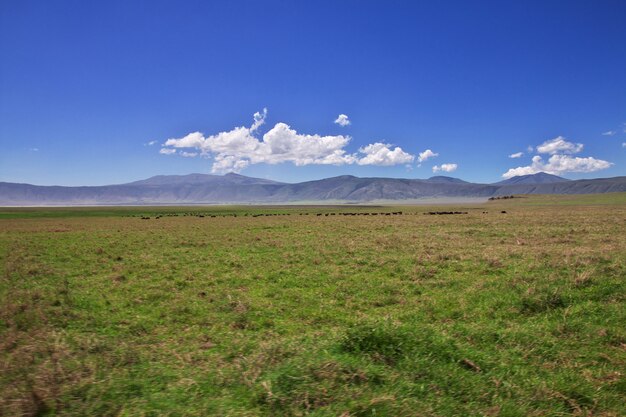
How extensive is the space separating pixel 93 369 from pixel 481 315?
10440 mm

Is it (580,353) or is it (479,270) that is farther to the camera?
(479,270)

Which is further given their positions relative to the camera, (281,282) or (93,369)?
(281,282)

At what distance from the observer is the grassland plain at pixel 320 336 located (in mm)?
6000

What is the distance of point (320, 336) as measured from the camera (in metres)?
9.30

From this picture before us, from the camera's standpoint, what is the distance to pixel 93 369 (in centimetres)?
690

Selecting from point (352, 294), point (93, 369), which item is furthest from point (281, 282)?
point (93, 369)

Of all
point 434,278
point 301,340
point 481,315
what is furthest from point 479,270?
point 301,340

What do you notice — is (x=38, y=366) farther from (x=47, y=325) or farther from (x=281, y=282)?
(x=281, y=282)

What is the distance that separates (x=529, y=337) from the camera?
8961 millimetres

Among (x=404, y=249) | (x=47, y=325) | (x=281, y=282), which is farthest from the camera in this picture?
(x=404, y=249)

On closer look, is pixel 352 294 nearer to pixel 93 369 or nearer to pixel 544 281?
pixel 544 281

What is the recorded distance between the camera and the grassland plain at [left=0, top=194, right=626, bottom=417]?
600cm

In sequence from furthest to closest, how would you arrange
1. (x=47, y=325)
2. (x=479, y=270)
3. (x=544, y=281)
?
(x=479, y=270), (x=544, y=281), (x=47, y=325)

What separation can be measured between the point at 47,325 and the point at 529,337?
13540 mm
